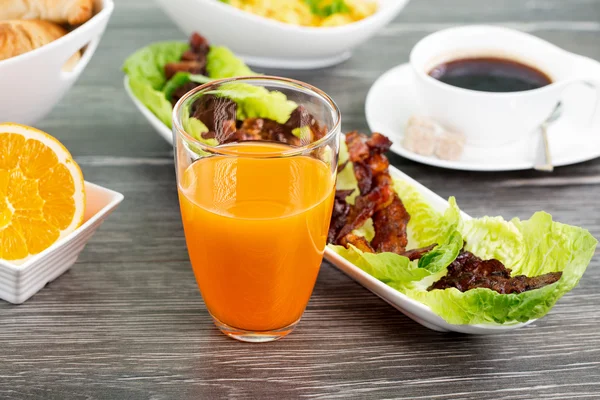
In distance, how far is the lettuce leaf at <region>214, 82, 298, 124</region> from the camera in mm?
1312

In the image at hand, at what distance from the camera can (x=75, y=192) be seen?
1389 millimetres

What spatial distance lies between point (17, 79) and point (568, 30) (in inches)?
74.6

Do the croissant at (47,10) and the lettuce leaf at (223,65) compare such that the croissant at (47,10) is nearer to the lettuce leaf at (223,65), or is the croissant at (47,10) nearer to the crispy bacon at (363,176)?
the lettuce leaf at (223,65)

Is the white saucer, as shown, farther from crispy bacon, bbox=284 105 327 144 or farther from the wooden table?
crispy bacon, bbox=284 105 327 144

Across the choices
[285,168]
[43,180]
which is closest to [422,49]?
[285,168]

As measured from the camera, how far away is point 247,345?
1313 millimetres

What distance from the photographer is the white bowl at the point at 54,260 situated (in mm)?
1302

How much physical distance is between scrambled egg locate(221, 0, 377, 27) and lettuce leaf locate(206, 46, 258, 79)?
0.95 ft

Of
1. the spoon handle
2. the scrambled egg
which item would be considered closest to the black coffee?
the spoon handle

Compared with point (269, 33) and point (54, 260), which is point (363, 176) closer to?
point (54, 260)

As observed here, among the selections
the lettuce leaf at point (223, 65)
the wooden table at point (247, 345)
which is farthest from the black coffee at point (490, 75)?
the lettuce leaf at point (223, 65)

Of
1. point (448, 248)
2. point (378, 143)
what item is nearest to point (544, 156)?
point (378, 143)

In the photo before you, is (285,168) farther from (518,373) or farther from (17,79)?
(17,79)

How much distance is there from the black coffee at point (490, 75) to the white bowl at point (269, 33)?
0.30m
